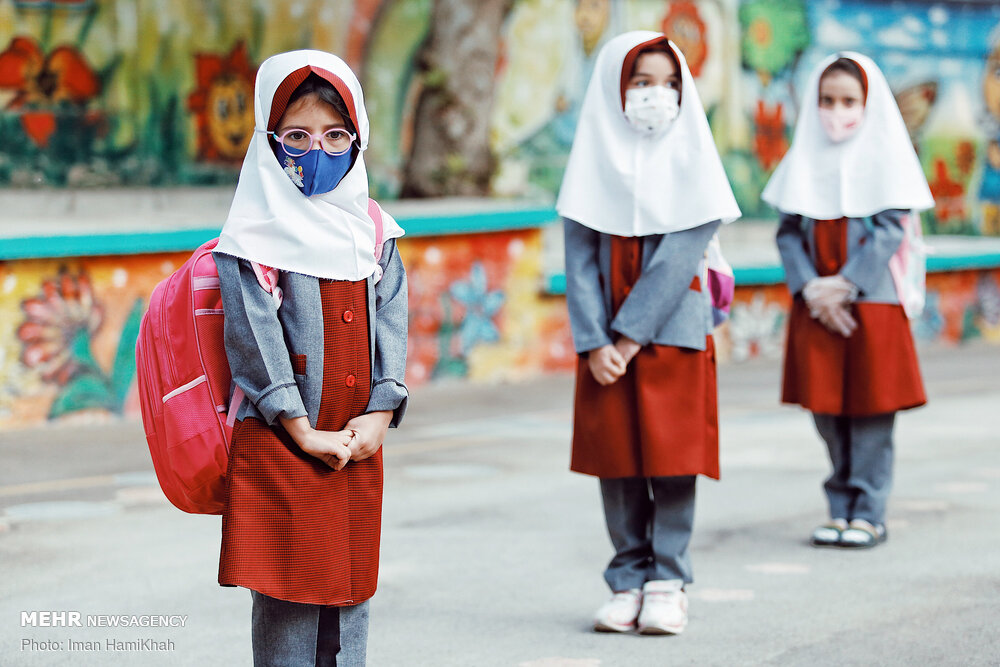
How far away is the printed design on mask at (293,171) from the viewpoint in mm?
3316

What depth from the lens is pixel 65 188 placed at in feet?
37.6

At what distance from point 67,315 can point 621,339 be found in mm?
4839

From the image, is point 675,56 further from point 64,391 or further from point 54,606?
point 64,391

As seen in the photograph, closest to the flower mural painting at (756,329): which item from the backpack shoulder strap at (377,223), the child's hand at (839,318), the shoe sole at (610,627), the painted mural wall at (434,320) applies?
the painted mural wall at (434,320)

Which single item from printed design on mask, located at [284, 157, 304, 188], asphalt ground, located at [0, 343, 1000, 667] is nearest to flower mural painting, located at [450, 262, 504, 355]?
asphalt ground, located at [0, 343, 1000, 667]

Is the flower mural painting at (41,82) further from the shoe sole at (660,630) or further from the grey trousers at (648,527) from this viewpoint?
the shoe sole at (660,630)

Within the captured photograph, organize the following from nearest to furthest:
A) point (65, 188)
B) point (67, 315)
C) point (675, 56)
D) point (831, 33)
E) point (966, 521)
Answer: point (675, 56) < point (966, 521) < point (67, 315) < point (65, 188) < point (831, 33)

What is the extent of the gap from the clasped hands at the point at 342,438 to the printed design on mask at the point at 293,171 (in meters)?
0.56

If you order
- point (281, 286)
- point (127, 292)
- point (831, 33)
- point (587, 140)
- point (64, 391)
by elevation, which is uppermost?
point (831, 33)

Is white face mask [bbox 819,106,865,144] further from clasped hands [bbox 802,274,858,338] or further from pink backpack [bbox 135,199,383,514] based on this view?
pink backpack [bbox 135,199,383,514]

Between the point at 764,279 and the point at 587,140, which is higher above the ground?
the point at 587,140

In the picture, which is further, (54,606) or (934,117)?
(934,117)

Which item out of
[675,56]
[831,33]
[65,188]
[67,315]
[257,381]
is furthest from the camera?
[831,33]

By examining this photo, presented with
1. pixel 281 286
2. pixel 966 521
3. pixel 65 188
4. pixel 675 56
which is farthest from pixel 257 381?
pixel 65 188
